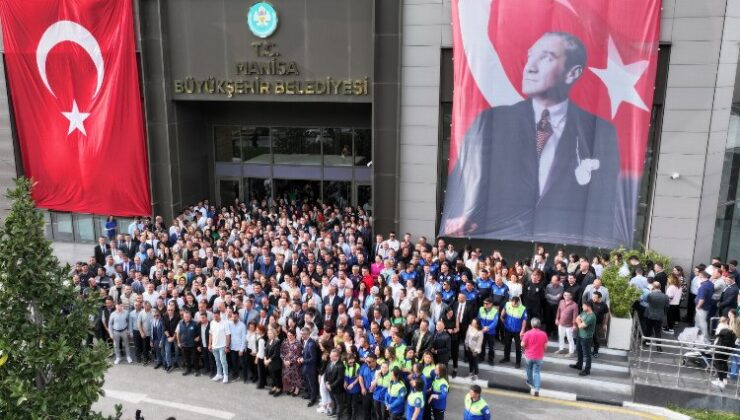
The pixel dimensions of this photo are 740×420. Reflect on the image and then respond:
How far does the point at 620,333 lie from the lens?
13.0 m

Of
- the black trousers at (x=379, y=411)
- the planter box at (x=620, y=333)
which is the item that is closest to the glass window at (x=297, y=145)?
the planter box at (x=620, y=333)

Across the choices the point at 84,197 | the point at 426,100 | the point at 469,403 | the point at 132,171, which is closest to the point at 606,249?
the point at 426,100

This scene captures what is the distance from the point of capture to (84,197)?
21.6 metres

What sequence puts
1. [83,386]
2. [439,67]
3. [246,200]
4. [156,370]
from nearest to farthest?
[83,386], [156,370], [439,67], [246,200]

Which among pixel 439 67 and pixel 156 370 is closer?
pixel 156 370

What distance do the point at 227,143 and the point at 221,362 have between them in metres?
12.1

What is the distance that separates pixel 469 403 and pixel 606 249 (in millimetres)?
8736

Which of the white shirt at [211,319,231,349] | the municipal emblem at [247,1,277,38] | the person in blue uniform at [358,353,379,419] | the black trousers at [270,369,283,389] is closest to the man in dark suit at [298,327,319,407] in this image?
the black trousers at [270,369,283,389]

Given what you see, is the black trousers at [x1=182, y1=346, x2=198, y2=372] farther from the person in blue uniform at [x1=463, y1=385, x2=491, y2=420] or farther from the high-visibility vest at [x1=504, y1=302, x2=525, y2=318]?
the high-visibility vest at [x1=504, y1=302, x2=525, y2=318]

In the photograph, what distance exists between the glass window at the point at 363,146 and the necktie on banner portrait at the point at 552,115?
553cm

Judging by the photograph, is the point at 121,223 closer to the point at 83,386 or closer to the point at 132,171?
the point at 132,171

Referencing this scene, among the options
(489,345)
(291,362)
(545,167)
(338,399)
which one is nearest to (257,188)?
(545,167)

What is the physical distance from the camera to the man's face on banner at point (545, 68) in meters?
15.7

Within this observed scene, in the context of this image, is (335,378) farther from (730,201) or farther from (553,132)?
(730,201)
